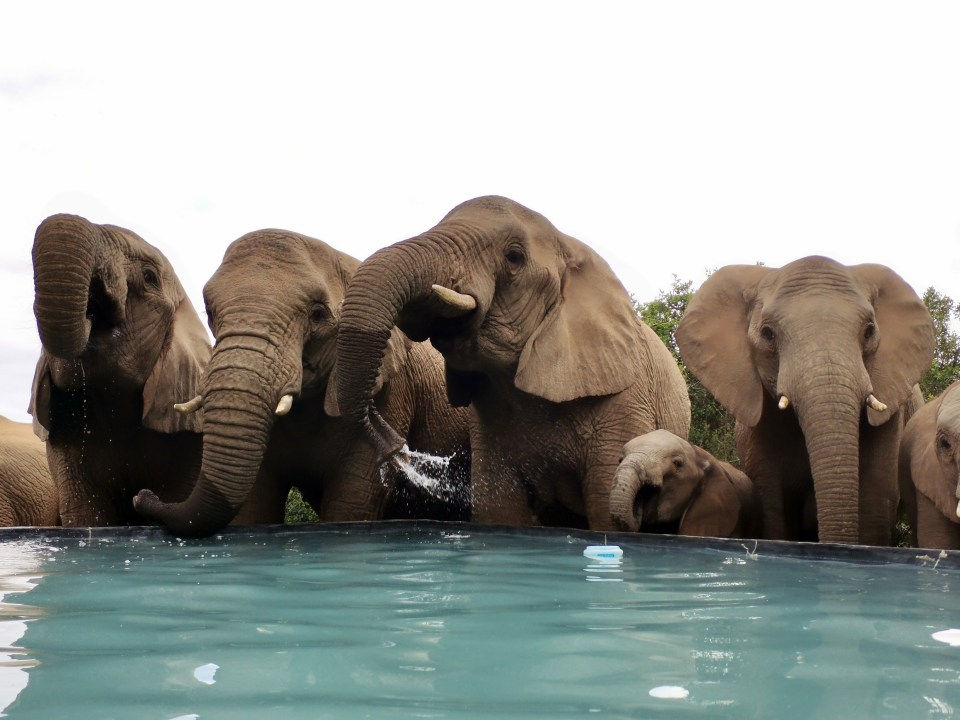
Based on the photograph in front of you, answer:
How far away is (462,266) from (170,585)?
275 centimetres

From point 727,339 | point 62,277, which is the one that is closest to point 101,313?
point 62,277

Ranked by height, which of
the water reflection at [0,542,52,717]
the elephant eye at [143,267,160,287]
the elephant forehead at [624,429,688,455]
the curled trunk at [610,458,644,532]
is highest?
the elephant eye at [143,267,160,287]

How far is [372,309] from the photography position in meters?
6.02

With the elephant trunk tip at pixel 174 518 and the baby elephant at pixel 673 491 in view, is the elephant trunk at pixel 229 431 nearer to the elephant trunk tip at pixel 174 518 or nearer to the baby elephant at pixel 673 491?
the elephant trunk tip at pixel 174 518

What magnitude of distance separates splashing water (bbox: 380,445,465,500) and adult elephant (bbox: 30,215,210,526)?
61.9 inches

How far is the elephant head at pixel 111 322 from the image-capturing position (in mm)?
5945

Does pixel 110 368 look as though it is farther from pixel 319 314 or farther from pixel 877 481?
pixel 877 481

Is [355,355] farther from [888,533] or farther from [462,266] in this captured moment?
[888,533]

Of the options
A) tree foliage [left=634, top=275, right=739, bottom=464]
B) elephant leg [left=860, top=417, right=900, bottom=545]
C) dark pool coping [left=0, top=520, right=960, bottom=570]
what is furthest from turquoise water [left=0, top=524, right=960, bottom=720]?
tree foliage [left=634, top=275, right=739, bottom=464]

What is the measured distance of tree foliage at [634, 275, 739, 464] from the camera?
1256 cm

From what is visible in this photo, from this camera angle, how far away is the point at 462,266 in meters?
6.52

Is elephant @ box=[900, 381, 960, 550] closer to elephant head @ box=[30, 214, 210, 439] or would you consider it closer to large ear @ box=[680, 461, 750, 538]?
large ear @ box=[680, 461, 750, 538]

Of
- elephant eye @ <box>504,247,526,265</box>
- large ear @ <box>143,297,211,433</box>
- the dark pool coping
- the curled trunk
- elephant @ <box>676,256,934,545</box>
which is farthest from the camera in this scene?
large ear @ <box>143,297,211,433</box>

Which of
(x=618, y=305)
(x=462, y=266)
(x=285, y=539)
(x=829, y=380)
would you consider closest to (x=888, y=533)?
(x=829, y=380)
